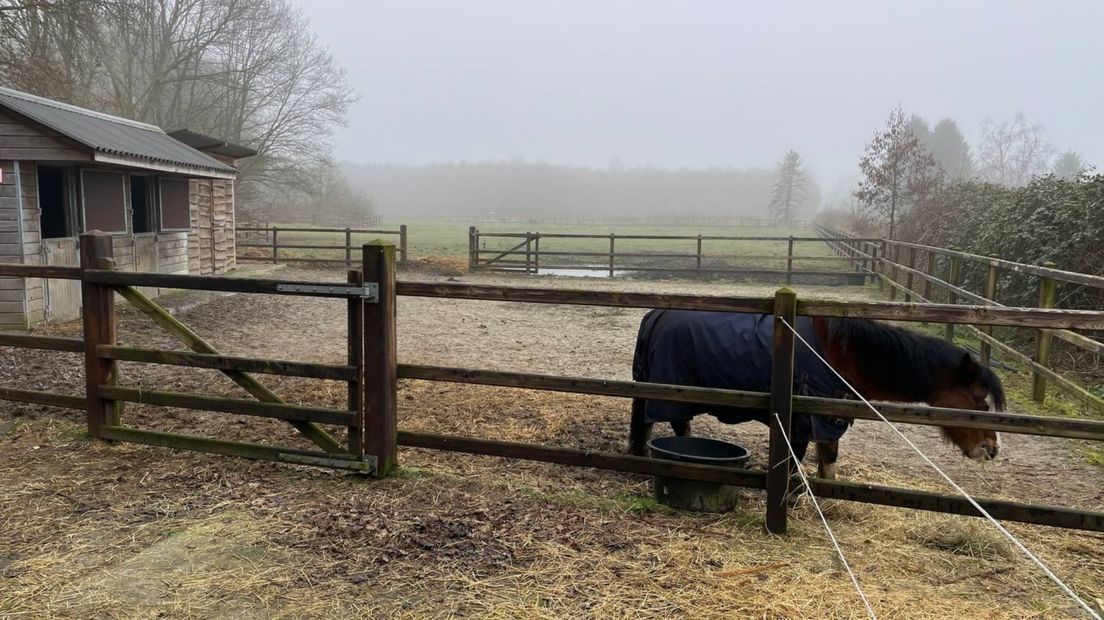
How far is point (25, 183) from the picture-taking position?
9781 millimetres

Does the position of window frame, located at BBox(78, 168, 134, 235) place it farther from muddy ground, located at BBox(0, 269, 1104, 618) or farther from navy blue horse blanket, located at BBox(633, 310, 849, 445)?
navy blue horse blanket, located at BBox(633, 310, 849, 445)

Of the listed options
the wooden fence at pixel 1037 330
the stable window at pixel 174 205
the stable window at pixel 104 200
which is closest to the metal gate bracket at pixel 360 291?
the wooden fence at pixel 1037 330

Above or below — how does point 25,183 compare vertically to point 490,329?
above

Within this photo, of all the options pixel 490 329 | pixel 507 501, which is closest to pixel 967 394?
pixel 507 501

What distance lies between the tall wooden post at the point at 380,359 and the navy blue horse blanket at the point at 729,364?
149 cm

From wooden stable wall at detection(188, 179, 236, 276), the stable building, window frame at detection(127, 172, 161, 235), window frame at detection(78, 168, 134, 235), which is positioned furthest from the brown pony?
wooden stable wall at detection(188, 179, 236, 276)

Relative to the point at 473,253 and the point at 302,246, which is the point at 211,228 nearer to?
the point at 302,246

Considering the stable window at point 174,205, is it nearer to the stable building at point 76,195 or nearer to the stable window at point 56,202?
the stable building at point 76,195

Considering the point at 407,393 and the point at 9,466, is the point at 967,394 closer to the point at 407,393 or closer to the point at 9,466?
the point at 407,393

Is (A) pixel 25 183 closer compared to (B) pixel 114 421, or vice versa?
Result: (B) pixel 114 421

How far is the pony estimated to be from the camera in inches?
155

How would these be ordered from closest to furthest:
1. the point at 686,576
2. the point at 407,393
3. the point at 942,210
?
the point at 686,576 → the point at 407,393 → the point at 942,210

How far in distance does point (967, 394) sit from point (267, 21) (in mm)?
36995

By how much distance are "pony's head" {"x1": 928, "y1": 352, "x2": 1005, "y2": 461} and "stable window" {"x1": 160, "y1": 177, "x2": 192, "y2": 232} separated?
13.7m
